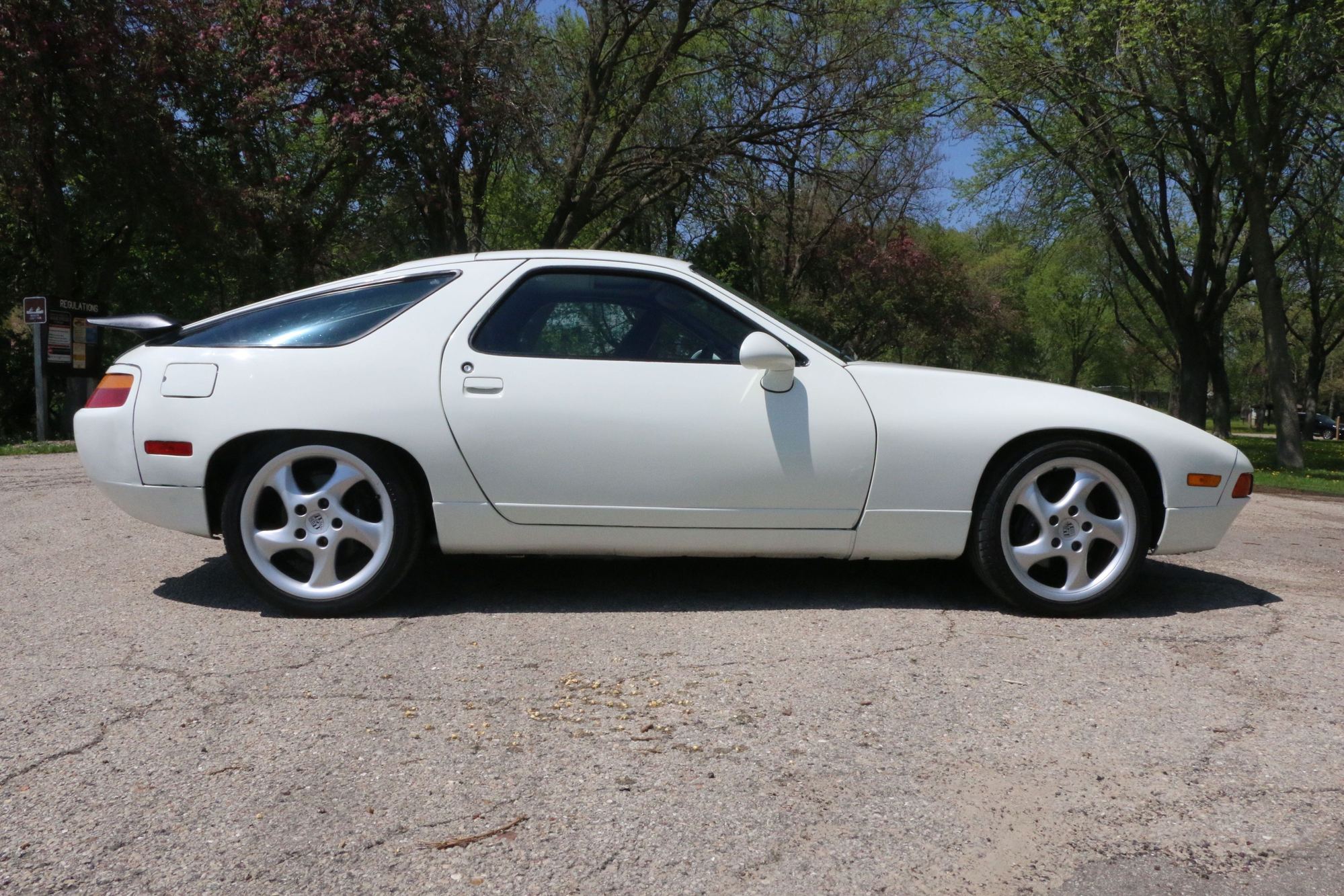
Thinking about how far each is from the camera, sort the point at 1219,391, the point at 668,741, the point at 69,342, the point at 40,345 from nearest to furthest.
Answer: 1. the point at 668,741
2. the point at 40,345
3. the point at 69,342
4. the point at 1219,391

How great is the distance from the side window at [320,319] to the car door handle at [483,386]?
445 mm

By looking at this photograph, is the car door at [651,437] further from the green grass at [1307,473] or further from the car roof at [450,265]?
the green grass at [1307,473]

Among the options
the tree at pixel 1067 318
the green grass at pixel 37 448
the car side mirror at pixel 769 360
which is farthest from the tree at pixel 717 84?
the tree at pixel 1067 318

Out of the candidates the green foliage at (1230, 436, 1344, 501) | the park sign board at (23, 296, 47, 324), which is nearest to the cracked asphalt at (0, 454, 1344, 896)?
the green foliage at (1230, 436, 1344, 501)

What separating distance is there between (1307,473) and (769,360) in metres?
15.1

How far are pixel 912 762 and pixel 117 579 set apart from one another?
3.64 meters

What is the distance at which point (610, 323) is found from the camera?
4.08 metres

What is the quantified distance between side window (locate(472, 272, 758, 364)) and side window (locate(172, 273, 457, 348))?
348 mm

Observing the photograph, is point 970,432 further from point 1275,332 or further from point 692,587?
point 1275,332

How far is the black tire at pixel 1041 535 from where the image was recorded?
3.93 m

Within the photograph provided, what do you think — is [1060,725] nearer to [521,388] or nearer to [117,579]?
[521,388]

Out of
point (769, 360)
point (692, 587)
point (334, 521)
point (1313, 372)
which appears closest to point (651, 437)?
point (769, 360)

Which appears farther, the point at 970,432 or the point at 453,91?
the point at 453,91

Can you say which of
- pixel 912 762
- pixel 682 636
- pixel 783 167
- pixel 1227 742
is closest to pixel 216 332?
pixel 682 636
